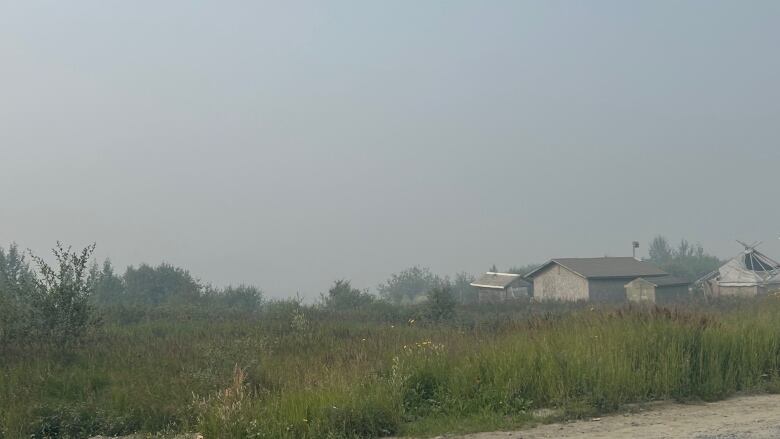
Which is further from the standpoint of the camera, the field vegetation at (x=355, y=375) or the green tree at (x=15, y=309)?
the green tree at (x=15, y=309)

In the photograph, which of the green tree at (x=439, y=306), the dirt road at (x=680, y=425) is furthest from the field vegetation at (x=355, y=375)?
the green tree at (x=439, y=306)

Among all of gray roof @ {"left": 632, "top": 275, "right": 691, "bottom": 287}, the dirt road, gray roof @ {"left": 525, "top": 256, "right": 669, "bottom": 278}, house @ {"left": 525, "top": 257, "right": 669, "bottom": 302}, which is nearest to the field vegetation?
the dirt road

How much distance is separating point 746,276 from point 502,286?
23477 mm

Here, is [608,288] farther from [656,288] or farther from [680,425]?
[680,425]

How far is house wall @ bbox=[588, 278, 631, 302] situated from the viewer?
2168 inches

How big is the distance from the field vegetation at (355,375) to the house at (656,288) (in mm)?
38043

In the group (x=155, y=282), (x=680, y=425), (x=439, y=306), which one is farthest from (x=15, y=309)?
(x=155, y=282)

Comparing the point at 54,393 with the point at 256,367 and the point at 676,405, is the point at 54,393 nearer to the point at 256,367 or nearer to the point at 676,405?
the point at 256,367

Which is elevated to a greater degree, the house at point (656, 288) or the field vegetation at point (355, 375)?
the house at point (656, 288)

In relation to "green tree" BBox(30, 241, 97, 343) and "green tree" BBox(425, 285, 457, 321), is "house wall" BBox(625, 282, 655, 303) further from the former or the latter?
"green tree" BBox(30, 241, 97, 343)

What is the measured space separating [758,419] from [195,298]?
4093 cm

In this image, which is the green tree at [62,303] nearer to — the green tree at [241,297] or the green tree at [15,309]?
the green tree at [15,309]

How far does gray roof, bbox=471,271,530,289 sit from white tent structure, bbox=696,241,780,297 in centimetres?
1792

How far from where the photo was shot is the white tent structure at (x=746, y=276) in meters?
54.9
